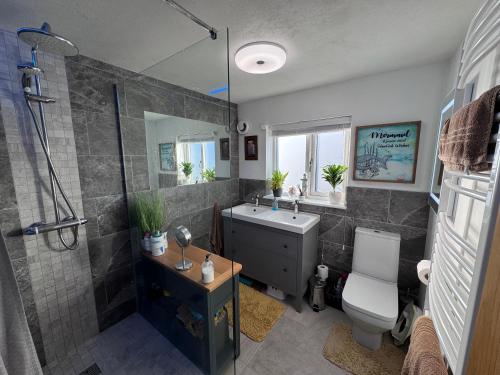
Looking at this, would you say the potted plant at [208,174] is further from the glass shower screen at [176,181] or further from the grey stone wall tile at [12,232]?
the grey stone wall tile at [12,232]

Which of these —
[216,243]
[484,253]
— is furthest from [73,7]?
[484,253]

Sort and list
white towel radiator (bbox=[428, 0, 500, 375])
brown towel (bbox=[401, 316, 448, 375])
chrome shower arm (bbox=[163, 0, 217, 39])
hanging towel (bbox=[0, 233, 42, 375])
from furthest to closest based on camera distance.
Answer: chrome shower arm (bbox=[163, 0, 217, 39]), hanging towel (bbox=[0, 233, 42, 375]), brown towel (bbox=[401, 316, 448, 375]), white towel radiator (bbox=[428, 0, 500, 375])

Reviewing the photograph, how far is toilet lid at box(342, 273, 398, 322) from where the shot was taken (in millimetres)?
1390

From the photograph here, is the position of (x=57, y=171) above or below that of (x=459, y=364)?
above

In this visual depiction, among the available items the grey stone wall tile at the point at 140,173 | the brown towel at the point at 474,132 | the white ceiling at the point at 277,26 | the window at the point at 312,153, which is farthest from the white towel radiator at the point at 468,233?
the grey stone wall tile at the point at 140,173

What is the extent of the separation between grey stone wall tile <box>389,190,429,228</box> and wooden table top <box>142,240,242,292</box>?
149 cm

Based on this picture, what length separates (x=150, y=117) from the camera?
1.65 meters

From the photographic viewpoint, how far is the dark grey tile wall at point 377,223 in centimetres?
171

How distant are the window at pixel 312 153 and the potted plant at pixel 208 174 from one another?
1.15m

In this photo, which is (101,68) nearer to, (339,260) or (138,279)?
(138,279)

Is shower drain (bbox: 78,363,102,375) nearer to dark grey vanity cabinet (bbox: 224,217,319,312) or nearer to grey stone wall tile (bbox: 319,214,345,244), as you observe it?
dark grey vanity cabinet (bbox: 224,217,319,312)

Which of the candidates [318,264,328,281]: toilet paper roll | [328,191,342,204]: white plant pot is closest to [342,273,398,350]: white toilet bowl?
[318,264,328,281]: toilet paper roll

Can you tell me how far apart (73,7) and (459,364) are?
205 cm

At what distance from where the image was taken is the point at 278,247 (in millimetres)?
1948
